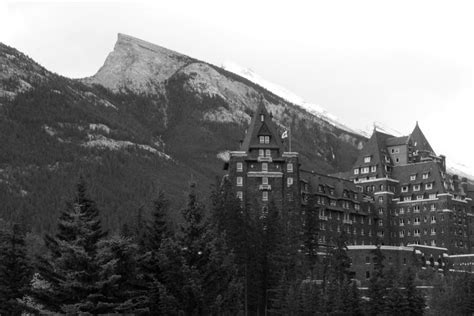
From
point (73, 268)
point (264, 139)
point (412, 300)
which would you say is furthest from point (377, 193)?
point (73, 268)

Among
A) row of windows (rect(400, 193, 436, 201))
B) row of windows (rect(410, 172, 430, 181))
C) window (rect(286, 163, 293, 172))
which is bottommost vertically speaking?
window (rect(286, 163, 293, 172))

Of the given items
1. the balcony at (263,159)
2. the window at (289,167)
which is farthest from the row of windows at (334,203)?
the balcony at (263,159)

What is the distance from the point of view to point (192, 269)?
227 feet

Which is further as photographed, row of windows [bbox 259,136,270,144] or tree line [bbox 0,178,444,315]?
row of windows [bbox 259,136,270,144]

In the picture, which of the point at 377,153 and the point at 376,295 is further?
the point at 377,153

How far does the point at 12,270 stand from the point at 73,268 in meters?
21.7

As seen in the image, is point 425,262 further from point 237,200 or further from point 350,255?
point 237,200

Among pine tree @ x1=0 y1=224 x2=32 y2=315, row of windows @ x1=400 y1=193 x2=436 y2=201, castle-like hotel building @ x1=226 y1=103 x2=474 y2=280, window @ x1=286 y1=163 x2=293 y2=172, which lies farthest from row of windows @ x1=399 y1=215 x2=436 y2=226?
pine tree @ x1=0 y1=224 x2=32 y2=315

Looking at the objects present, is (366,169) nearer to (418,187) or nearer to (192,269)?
(418,187)

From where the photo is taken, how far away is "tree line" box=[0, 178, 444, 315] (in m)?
55.3

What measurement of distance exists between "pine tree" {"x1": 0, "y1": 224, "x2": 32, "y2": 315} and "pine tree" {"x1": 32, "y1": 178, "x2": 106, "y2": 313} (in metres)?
14.4

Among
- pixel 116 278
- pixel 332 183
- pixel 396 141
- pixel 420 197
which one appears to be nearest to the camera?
pixel 116 278

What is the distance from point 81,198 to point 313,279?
63204mm

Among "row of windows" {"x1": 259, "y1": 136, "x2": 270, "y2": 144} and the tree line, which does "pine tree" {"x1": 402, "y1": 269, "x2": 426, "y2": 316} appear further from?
"row of windows" {"x1": 259, "y1": 136, "x2": 270, "y2": 144}
